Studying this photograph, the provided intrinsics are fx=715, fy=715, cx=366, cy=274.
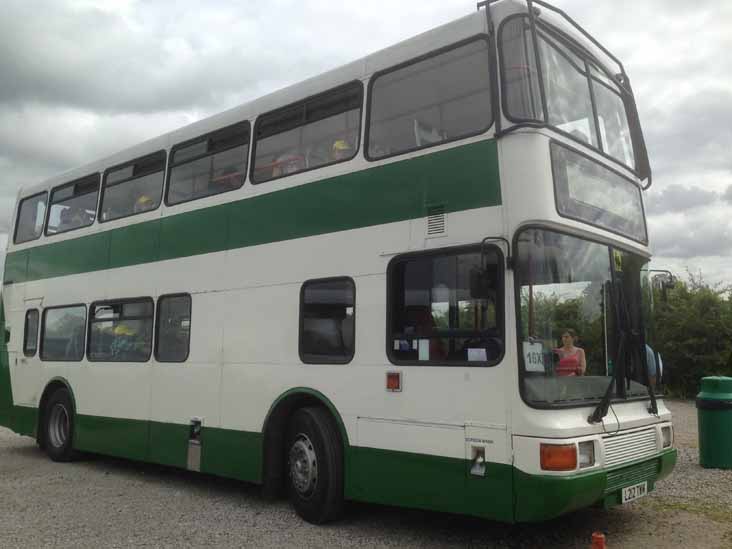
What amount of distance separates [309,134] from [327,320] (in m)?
2.01

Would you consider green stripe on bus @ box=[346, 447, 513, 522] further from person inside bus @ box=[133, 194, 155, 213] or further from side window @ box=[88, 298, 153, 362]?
person inside bus @ box=[133, 194, 155, 213]

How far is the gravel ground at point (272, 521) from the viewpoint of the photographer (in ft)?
20.4

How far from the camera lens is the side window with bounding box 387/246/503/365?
5602mm

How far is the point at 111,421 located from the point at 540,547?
616 cm

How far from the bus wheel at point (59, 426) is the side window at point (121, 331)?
110cm

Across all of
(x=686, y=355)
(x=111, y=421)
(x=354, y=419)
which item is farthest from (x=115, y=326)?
(x=686, y=355)

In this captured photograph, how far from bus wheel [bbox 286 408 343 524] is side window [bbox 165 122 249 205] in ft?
9.42

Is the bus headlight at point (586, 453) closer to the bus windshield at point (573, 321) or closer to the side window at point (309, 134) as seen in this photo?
the bus windshield at point (573, 321)

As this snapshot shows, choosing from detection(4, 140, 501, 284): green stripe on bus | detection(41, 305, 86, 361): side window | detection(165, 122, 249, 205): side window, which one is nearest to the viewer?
detection(4, 140, 501, 284): green stripe on bus

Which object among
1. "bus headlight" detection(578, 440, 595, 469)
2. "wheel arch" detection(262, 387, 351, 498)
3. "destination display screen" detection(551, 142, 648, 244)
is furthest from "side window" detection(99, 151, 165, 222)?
"bus headlight" detection(578, 440, 595, 469)

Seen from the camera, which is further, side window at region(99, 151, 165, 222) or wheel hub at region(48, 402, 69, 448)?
wheel hub at region(48, 402, 69, 448)

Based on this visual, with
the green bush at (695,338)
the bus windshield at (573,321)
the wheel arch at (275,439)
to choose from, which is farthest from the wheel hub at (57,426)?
the green bush at (695,338)

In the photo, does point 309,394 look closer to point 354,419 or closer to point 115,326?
point 354,419

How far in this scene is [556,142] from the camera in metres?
5.79
